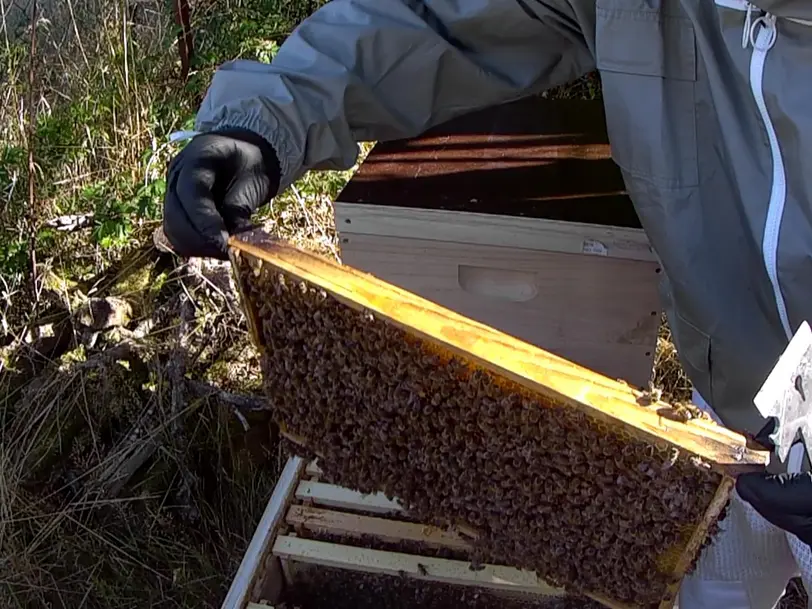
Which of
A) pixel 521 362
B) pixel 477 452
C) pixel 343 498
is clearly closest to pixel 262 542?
pixel 343 498

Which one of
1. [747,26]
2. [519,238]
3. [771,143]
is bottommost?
[519,238]

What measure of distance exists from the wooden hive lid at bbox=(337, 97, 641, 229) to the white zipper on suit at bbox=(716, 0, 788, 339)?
1.18ft

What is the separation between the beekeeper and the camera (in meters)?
1.39

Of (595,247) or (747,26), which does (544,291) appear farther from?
(747,26)

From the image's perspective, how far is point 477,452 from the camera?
4.82 feet

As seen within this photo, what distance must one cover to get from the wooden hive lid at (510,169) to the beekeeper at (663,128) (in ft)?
0.35

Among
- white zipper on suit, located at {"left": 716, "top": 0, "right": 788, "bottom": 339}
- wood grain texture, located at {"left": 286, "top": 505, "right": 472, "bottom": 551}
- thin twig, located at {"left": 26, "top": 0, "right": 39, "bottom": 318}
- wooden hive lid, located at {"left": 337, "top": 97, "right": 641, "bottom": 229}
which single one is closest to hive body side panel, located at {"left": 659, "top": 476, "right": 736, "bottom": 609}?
white zipper on suit, located at {"left": 716, "top": 0, "right": 788, "bottom": 339}

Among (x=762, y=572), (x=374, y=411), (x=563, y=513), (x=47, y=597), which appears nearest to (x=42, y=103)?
(x=47, y=597)

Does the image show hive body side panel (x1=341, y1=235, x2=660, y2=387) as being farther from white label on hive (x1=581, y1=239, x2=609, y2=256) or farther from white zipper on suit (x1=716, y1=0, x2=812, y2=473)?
white zipper on suit (x1=716, y1=0, x2=812, y2=473)

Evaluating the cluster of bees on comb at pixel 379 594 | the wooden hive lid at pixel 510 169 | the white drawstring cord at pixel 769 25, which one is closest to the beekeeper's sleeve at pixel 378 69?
the wooden hive lid at pixel 510 169

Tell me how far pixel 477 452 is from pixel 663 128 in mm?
693

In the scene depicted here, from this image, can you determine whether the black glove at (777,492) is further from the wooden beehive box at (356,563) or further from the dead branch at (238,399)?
the dead branch at (238,399)

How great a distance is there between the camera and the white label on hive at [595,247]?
5.75 feet

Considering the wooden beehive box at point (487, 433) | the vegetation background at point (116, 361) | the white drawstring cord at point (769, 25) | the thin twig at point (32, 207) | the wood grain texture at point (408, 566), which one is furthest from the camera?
the thin twig at point (32, 207)
